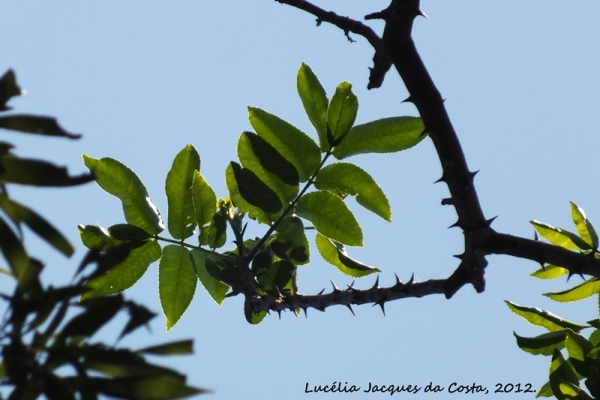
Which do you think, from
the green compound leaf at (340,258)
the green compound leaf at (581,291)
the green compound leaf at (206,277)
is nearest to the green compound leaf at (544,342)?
the green compound leaf at (581,291)

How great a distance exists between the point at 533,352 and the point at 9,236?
2033mm

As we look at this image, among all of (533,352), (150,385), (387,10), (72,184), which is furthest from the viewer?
(533,352)

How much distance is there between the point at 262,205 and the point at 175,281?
50cm

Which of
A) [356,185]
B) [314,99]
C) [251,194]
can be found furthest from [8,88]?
[356,185]

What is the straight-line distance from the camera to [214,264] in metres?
2.86

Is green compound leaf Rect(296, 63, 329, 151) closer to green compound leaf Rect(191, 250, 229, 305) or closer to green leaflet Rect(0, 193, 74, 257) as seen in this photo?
green compound leaf Rect(191, 250, 229, 305)

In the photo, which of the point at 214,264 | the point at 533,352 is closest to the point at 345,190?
the point at 214,264

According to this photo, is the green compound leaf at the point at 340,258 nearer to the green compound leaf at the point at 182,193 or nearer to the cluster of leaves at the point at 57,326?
the green compound leaf at the point at 182,193

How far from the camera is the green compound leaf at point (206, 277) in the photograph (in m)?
2.93

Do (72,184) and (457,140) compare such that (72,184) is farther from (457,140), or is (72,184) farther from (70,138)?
(457,140)

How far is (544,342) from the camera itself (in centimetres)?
274

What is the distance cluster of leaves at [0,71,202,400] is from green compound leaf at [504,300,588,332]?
1.65 m

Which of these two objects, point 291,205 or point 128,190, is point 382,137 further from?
point 128,190

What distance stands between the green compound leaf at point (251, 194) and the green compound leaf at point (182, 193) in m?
0.16
